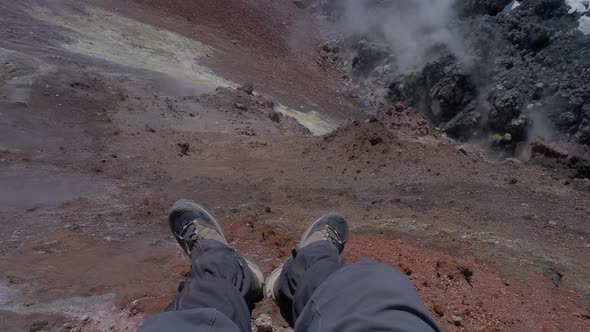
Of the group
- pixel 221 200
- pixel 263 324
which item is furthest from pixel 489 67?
pixel 263 324

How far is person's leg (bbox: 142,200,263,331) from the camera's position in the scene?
2.00 meters

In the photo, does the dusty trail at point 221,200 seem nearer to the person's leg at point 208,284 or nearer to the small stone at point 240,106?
the small stone at point 240,106

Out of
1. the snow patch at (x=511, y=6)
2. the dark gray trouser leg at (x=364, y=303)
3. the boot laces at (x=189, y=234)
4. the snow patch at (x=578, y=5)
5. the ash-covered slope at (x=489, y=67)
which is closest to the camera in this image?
the dark gray trouser leg at (x=364, y=303)

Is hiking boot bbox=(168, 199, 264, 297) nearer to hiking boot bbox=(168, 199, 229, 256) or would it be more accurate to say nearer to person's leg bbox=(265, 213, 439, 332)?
hiking boot bbox=(168, 199, 229, 256)

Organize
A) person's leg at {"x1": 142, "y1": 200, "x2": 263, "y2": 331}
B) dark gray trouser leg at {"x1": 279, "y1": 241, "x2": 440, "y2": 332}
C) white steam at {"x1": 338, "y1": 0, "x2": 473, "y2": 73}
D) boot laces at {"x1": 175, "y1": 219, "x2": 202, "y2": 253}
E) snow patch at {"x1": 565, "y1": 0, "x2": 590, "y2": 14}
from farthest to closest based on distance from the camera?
white steam at {"x1": 338, "y1": 0, "x2": 473, "y2": 73}
snow patch at {"x1": 565, "y1": 0, "x2": 590, "y2": 14}
boot laces at {"x1": 175, "y1": 219, "x2": 202, "y2": 253}
person's leg at {"x1": 142, "y1": 200, "x2": 263, "y2": 331}
dark gray trouser leg at {"x1": 279, "y1": 241, "x2": 440, "y2": 332}

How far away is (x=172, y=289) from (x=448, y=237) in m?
2.15

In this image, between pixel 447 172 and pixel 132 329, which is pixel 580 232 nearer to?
pixel 447 172

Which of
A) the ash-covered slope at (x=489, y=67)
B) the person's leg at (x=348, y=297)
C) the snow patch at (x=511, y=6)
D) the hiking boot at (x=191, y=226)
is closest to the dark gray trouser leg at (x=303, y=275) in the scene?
the person's leg at (x=348, y=297)

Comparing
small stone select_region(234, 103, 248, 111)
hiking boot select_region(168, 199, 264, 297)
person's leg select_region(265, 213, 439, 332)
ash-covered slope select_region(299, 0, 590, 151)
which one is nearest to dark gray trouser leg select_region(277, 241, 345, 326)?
person's leg select_region(265, 213, 439, 332)

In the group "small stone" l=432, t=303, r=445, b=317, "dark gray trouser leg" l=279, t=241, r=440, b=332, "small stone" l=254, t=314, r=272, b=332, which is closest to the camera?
"dark gray trouser leg" l=279, t=241, r=440, b=332

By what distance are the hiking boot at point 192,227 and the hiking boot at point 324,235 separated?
10 cm

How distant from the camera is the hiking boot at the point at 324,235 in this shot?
3053 millimetres

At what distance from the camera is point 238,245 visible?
368 centimetres

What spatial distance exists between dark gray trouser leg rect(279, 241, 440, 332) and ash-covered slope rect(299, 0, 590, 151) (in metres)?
7.98
